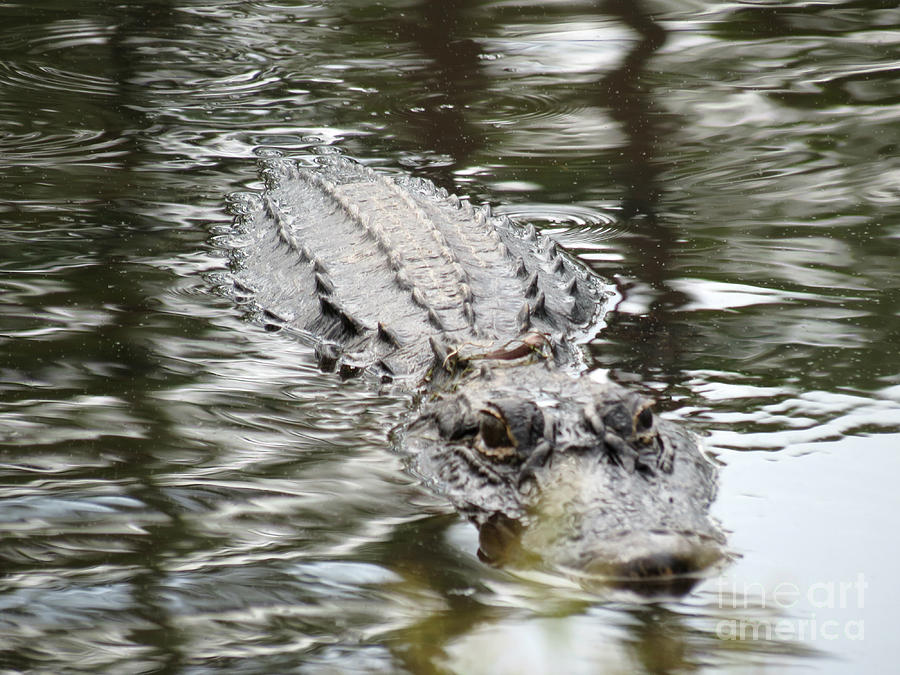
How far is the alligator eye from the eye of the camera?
3516 millimetres

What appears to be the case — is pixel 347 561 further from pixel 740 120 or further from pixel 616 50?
pixel 616 50

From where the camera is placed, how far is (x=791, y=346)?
4.62m

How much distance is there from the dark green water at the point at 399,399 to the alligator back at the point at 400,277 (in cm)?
21

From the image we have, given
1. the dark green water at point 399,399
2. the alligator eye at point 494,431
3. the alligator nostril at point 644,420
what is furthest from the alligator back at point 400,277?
the alligator nostril at point 644,420

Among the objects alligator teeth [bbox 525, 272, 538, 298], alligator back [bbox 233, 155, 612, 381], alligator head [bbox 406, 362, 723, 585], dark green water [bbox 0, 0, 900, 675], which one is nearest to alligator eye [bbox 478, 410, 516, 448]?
alligator head [bbox 406, 362, 723, 585]

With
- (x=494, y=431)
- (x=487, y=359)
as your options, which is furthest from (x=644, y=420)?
(x=487, y=359)

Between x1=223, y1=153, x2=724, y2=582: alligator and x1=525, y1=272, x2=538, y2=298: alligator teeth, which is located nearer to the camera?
x1=223, y1=153, x2=724, y2=582: alligator

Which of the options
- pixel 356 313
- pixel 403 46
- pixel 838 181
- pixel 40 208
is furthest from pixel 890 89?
pixel 40 208

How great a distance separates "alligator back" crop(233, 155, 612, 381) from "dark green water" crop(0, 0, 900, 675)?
0.21 meters

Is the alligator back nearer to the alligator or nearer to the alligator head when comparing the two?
the alligator

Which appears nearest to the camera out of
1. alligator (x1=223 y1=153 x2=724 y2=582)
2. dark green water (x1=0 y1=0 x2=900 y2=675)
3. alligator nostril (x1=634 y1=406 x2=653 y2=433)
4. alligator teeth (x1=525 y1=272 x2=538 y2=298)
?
dark green water (x1=0 y1=0 x2=900 y2=675)

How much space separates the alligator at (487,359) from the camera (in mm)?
3129

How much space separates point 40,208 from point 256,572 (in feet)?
14.8

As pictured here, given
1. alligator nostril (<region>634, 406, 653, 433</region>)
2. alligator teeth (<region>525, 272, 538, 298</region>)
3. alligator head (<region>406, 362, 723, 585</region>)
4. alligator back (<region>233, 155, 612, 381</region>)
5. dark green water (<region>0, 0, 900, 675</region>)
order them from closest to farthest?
dark green water (<region>0, 0, 900, 675</region>), alligator head (<region>406, 362, 723, 585</region>), alligator nostril (<region>634, 406, 653, 433</region>), alligator back (<region>233, 155, 612, 381</region>), alligator teeth (<region>525, 272, 538, 298</region>)
